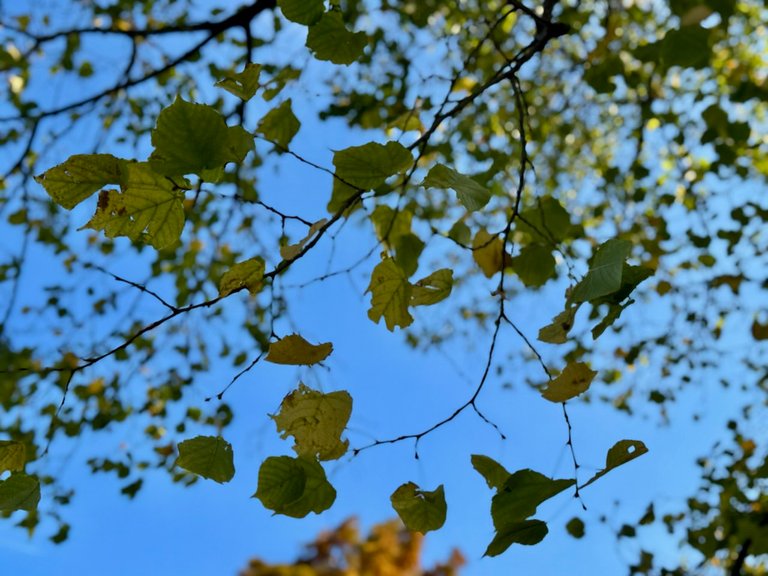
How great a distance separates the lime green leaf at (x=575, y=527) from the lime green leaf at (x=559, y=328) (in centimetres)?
134

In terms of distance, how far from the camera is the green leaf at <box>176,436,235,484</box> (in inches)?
33.5

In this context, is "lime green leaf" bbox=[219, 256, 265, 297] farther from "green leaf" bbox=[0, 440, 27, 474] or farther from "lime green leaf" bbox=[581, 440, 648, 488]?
"lime green leaf" bbox=[581, 440, 648, 488]

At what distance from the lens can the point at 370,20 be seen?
2785 mm

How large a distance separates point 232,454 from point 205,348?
1.96m

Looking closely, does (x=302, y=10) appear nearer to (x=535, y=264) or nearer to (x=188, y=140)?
(x=188, y=140)

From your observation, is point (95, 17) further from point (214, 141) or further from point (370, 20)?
point (214, 141)

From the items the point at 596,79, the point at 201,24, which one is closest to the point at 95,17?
the point at 201,24

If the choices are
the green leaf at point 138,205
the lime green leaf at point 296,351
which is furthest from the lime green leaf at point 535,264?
the green leaf at point 138,205

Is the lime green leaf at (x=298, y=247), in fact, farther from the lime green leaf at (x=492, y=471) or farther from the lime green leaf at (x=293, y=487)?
the lime green leaf at (x=492, y=471)

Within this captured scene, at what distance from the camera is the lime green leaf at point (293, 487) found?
2.68 ft

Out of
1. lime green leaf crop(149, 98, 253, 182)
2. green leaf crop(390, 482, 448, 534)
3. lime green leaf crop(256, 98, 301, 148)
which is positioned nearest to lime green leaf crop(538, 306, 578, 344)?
green leaf crop(390, 482, 448, 534)

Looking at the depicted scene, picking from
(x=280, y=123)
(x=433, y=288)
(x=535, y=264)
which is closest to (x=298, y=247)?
(x=433, y=288)

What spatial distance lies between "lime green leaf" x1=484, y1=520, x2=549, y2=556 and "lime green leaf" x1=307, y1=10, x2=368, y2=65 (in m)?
0.62

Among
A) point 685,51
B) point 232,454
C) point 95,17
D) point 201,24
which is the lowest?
point 232,454
